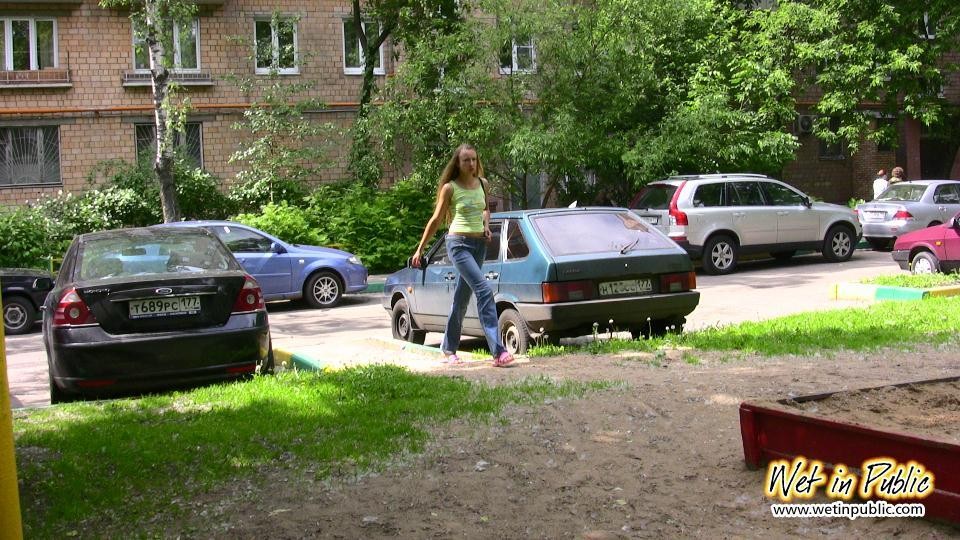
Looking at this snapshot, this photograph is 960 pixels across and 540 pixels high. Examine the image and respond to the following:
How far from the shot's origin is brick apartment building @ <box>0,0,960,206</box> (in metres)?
26.0

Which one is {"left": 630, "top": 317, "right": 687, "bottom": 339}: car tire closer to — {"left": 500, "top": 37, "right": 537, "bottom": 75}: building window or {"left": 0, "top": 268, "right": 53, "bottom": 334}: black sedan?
{"left": 0, "top": 268, "right": 53, "bottom": 334}: black sedan

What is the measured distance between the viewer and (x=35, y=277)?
53.7 feet

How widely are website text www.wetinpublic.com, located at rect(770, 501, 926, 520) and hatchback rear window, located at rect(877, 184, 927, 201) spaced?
798 inches

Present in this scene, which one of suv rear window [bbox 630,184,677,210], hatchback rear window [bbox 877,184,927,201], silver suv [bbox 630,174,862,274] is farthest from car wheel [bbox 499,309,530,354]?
hatchback rear window [bbox 877,184,927,201]

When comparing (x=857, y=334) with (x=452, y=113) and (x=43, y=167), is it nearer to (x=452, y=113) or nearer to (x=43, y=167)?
(x=452, y=113)

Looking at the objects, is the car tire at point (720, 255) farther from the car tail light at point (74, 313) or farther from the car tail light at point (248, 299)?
the car tail light at point (74, 313)

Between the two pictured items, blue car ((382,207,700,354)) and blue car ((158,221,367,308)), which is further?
blue car ((158,221,367,308))

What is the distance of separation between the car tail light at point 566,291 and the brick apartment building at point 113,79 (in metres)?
18.4

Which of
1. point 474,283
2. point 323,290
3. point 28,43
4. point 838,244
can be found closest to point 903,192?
point 838,244

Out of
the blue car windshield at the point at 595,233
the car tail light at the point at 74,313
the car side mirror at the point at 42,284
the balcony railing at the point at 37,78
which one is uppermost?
the balcony railing at the point at 37,78

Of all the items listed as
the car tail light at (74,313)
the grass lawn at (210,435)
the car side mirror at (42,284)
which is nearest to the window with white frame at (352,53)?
the car side mirror at (42,284)

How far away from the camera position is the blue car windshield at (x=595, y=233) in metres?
9.91

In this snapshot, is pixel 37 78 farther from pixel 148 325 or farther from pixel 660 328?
pixel 660 328

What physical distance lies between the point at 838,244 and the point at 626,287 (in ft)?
44.4
